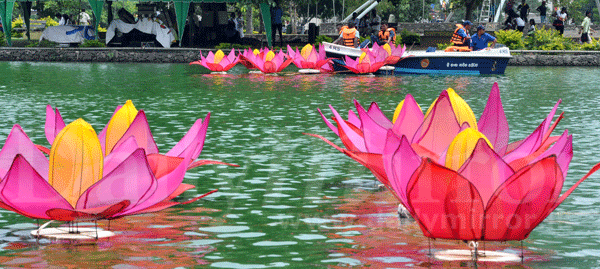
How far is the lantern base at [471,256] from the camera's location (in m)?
4.12

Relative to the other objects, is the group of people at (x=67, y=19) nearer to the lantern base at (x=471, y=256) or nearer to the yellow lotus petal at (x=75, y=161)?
the yellow lotus petal at (x=75, y=161)

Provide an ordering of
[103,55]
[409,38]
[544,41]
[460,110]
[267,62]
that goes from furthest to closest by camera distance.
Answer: [409,38] < [544,41] < [103,55] < [267,62] < [460,110]

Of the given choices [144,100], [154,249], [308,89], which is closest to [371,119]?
[154,249]

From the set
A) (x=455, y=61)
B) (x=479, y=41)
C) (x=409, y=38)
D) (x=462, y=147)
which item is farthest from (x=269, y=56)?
(x=462, y=147)

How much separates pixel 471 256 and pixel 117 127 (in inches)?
78.3

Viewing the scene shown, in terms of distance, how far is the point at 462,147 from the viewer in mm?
3832

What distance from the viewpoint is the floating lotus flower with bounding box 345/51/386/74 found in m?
23.6

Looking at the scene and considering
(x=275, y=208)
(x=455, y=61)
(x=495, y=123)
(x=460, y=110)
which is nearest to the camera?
(x=460, y=110)

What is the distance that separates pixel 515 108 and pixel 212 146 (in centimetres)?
605

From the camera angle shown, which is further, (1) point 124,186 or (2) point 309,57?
(2) point 309,57

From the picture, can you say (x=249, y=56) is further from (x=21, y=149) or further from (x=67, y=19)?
(x=21, y=149)

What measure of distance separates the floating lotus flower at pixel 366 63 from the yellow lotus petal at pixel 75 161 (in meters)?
19.7

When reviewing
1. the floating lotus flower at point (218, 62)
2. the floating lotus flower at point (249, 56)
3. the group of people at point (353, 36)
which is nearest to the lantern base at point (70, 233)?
the floating lotus flower at point (249, 56)

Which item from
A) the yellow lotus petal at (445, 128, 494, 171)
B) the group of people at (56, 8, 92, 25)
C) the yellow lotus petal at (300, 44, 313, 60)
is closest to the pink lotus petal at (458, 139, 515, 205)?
the yellow lotus petal at (445, 128, 494, 171)
